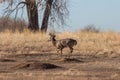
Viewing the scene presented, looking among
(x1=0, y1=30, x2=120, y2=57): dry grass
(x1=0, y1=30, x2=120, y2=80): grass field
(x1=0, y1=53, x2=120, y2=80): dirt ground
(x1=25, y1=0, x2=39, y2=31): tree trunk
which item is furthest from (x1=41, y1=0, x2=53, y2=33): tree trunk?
(x1=0, y1=53, x2=120, y2=80): dirt ground

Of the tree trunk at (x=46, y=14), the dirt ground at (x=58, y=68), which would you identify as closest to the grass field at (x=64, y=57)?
the dirt ground at (x=58, y=68)

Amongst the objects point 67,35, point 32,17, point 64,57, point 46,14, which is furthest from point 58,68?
point 32,17

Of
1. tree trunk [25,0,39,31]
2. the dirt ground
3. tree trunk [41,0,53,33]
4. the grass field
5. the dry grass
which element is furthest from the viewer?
tree trunk [25,0,39,31]

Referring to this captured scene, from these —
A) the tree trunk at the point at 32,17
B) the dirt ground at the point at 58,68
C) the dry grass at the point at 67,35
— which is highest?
the tree trunk at the point at 32,17

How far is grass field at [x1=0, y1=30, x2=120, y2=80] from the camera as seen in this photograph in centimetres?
1640

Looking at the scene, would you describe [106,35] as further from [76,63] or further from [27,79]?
[27,79]

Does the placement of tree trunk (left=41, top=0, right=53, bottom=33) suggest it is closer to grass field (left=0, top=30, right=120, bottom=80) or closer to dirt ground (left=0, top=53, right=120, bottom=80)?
grass field (left=0, top=30, right=120, bottom=80)

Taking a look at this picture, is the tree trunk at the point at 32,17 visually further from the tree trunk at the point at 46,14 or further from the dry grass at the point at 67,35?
the dry grass at the point at 67,35

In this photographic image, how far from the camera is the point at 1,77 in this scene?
609 inches

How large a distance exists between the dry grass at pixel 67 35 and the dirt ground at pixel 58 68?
4.61 feet

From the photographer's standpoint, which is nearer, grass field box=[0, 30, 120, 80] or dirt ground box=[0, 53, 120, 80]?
dirt ground box=[0, 53, 120, 80]

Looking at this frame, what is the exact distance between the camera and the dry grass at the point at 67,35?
25664 mm

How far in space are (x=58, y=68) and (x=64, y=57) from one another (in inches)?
188

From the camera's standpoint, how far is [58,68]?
18625 millimetres
